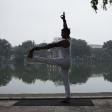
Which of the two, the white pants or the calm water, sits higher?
the white pants

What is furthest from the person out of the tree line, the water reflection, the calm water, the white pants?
the tree line

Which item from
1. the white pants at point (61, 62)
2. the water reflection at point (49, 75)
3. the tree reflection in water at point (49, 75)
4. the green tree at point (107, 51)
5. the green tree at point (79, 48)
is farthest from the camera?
the green tree at point (107, 51)

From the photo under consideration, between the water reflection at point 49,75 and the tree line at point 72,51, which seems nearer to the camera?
the water reflection at point 49,75

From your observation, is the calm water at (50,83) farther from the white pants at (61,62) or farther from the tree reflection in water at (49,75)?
the white pants at (61,62)

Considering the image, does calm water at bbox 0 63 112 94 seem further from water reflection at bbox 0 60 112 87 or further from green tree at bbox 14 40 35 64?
green tree at bbox 14 40 35 64

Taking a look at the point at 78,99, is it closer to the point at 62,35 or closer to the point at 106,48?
the point at 62,35

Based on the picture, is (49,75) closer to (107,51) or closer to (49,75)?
(49,75)

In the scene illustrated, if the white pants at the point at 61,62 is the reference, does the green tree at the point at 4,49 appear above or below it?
above

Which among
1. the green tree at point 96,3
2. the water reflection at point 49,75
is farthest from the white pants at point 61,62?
the water reflection at point 49,75

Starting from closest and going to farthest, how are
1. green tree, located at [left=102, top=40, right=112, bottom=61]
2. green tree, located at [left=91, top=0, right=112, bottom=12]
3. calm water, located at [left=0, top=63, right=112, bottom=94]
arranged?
green tree, located at [left=91, top=0, right=112, bottom=12], calm water, located at [left=0, top=63, right=112, bottom=94], green tree, located at [left=102, top=40, right=112, bottom=61]

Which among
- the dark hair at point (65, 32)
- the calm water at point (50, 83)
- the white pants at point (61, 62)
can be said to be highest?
the dark hair at point (65, 32)

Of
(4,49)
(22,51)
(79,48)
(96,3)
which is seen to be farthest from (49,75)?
(4,49)

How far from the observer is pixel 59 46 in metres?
8.40

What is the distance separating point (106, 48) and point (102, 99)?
120 m
